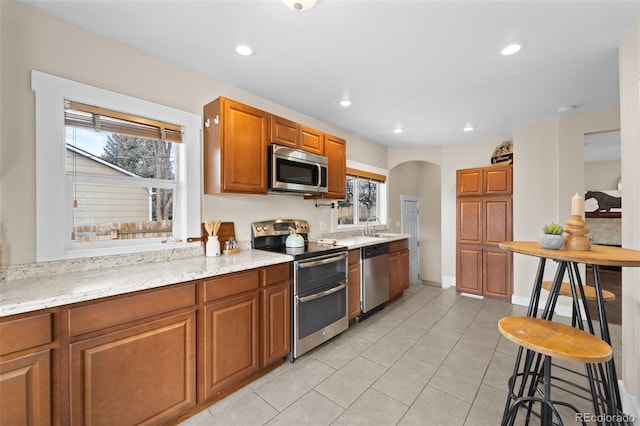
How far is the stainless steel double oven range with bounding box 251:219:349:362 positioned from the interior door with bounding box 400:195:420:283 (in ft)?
10.6

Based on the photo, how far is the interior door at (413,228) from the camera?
225 inches

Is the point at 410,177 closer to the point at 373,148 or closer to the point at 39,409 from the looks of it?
the point at 373,148

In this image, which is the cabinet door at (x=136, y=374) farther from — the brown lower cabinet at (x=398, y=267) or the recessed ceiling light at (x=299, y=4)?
the brown lower cabinet at (x=398, y=267)

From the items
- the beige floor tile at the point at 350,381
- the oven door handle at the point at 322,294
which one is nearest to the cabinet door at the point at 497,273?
the oven door handle at the point at 322,294

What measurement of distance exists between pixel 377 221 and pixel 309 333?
2.76 m

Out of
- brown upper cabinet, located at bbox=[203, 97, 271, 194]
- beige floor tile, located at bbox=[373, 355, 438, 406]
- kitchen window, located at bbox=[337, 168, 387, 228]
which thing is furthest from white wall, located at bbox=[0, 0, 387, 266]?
kitchen window, located at bbox=[337, 168, 387, 228]

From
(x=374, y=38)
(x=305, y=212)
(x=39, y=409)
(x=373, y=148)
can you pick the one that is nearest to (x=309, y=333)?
(x=305, y=212)

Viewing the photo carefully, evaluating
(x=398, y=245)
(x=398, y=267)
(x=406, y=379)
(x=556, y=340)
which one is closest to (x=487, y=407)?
(x=406, y=379)

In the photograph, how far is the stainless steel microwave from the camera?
Result: 8.66 feet

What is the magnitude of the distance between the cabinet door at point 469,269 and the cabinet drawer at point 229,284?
142 inches

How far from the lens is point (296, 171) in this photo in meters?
2.88

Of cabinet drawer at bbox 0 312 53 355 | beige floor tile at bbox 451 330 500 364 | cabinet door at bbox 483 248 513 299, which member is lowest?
beige floor tile at bbox 451 330 500 364

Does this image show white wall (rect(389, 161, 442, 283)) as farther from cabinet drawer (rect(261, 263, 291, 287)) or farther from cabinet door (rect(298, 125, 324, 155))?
cabinet drawer (rect(261, 263, 291, 287))

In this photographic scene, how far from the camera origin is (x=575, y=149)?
3.48 meters
